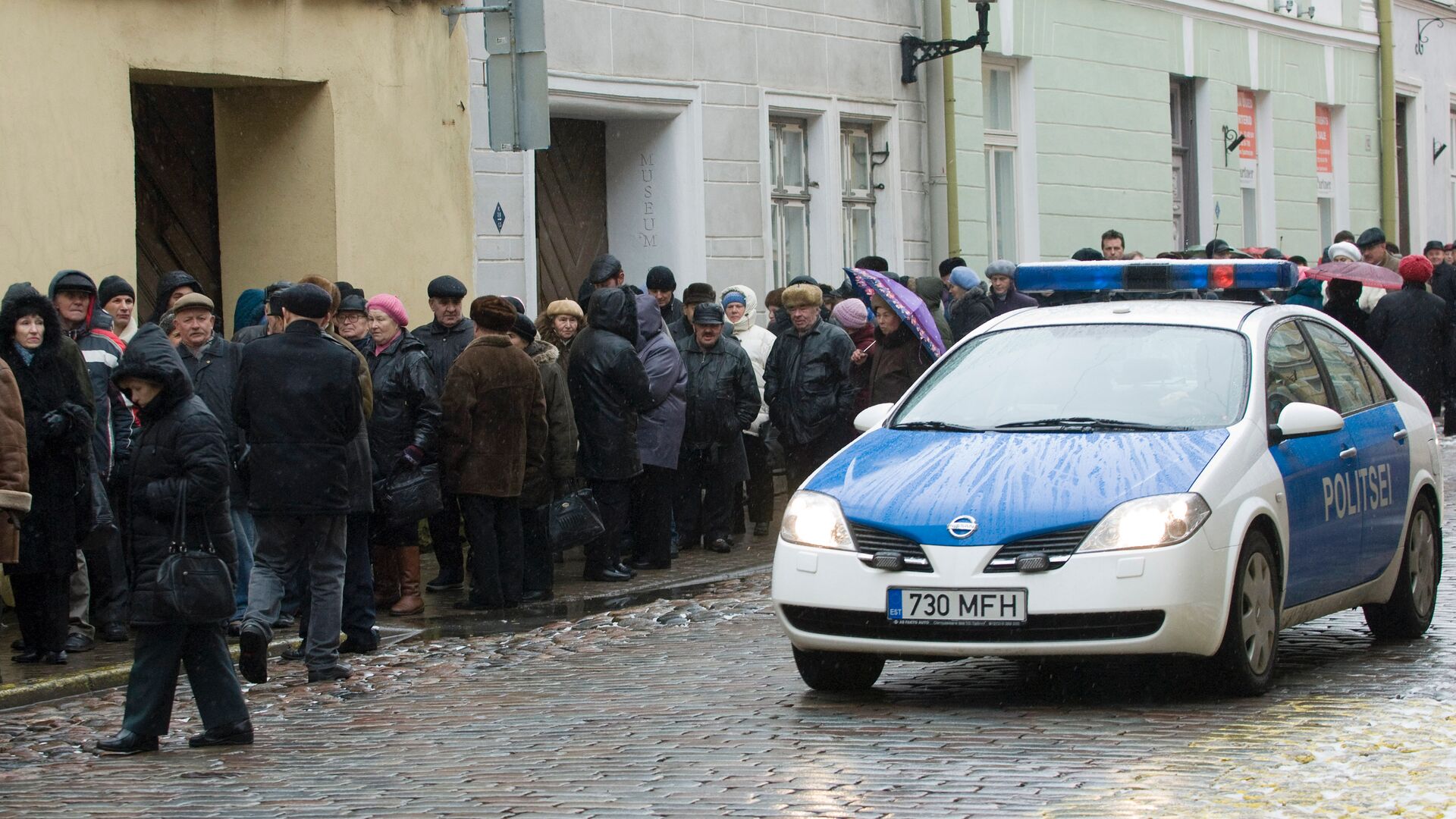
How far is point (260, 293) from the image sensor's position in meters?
12.5

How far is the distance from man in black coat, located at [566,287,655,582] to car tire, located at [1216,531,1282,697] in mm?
5492

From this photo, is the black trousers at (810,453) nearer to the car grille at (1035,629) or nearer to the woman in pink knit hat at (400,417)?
the woman in pink knit hat at (400,417)

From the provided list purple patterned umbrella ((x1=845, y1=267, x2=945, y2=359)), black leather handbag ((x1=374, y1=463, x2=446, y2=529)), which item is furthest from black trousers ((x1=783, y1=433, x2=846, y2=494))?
black leather handbag ((x1=374, y1=463, x2=446, y2=529))

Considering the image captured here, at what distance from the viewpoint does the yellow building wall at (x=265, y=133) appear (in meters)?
13.2

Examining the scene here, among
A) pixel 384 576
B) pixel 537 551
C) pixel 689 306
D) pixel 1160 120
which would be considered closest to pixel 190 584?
pixel 384 576

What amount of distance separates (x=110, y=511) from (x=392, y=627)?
154 cm

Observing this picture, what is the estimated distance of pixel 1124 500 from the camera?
7.66m

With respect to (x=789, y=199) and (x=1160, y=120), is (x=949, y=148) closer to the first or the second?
(x=789, y=199)

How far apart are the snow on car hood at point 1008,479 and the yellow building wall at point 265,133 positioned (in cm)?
676

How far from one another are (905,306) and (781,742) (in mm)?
6993

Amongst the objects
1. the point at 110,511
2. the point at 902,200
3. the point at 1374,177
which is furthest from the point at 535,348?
the point at 1374,177

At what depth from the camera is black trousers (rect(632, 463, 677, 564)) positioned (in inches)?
536

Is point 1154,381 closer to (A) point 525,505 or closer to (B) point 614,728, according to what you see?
(B) point 614,728

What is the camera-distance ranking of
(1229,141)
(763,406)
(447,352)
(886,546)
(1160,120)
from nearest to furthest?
(886,546), (447,352), (763,406), (1160,120), (1229,141)
